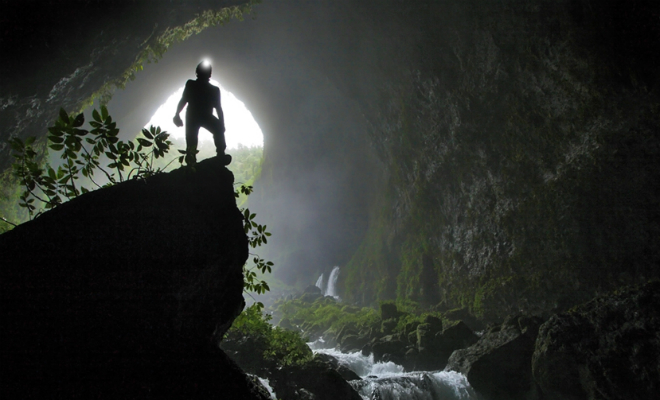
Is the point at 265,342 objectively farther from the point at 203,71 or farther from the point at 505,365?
the point at 505,365

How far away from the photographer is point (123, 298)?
1.95m

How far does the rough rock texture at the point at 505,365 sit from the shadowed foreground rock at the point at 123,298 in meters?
8.44

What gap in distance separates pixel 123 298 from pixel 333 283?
92.6 feet

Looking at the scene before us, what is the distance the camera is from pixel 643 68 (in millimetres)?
7395

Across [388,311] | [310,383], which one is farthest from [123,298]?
[388,311]

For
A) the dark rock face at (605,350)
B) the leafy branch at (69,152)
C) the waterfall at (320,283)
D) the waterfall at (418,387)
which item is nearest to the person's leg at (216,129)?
the leafy branch at (69,152)

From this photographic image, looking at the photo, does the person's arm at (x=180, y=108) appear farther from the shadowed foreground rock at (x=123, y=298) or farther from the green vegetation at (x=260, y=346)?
the green vegetation at (x=260, y=346)

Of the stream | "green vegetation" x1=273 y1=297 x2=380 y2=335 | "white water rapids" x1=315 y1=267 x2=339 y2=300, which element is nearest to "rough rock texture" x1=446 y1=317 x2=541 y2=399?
the stream

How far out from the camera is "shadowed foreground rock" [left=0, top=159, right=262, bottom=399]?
164 centimetres

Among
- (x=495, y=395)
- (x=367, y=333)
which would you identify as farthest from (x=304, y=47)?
(x=495, y=395)

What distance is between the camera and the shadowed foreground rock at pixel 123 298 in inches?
64.4

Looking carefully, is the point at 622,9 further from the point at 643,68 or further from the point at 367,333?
the point at 367,333

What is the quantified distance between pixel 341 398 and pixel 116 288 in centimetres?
608

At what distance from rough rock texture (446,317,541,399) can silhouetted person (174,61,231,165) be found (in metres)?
8.93
